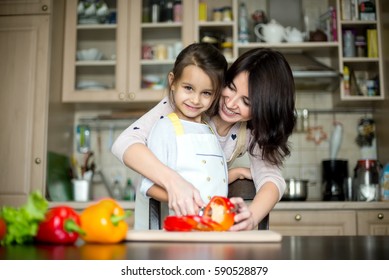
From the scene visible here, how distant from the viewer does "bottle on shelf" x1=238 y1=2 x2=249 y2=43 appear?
2.49m

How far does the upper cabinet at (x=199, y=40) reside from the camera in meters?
2.47

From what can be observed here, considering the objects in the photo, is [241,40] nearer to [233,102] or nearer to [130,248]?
[233,102]

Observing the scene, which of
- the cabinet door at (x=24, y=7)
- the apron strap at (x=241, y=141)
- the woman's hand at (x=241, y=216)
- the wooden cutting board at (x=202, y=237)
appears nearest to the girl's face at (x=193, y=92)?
the apron strap at (x=241, y=141)

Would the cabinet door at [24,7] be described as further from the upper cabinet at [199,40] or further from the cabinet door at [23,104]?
the upper cabinet at [199,40]

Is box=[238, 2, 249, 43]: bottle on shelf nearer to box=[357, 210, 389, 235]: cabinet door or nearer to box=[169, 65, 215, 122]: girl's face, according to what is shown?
box=[357, 210, 389, 235]: cabinet door

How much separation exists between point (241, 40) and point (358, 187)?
94cm

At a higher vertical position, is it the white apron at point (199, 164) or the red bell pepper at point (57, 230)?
the white apron at point (199, 164)

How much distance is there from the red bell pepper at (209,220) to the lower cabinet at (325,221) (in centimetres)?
135

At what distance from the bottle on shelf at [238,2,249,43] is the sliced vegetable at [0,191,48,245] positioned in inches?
78.9

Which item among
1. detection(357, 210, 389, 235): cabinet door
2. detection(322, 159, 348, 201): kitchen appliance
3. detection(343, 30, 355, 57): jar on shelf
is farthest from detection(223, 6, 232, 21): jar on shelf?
detection(357, 210, 389, 235): cabinet door

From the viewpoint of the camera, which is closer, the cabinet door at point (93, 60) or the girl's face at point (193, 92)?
the girl's face at point (193, 92)

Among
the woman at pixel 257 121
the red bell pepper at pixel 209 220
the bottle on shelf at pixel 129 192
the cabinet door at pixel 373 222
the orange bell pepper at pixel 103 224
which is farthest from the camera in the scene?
the bottle on shelf at pixel 129 192

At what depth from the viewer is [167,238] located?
731 millimetres
